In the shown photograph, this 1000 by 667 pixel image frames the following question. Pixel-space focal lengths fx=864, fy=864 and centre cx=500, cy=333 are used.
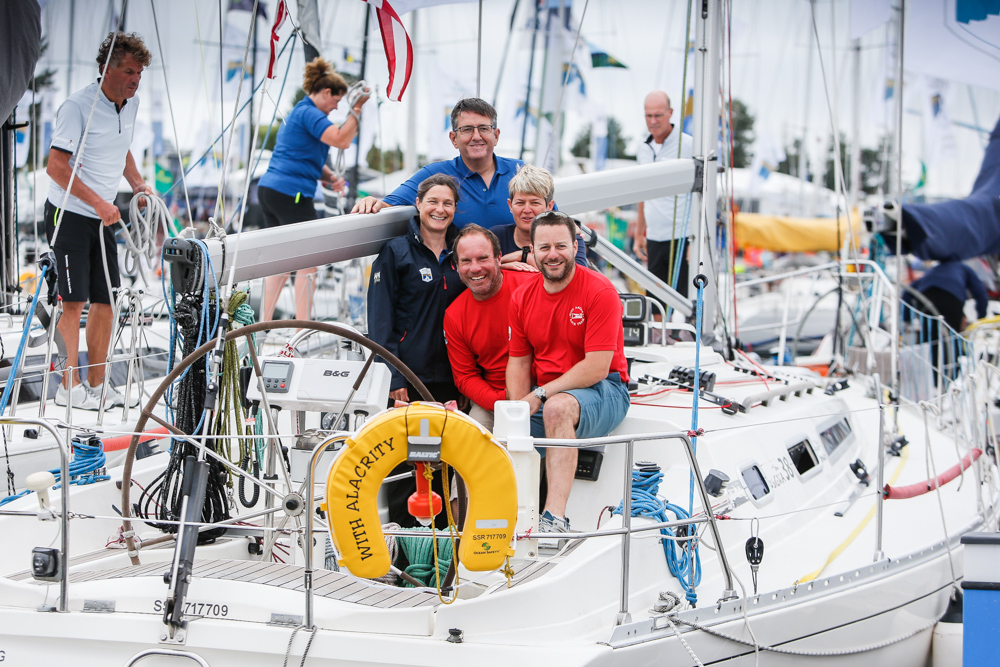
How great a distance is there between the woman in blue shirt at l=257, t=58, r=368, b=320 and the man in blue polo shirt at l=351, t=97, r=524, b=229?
1.63 meters

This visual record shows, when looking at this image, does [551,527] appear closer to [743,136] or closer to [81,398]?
[81,398]

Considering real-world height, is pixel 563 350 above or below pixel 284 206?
below

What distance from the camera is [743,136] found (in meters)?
35.3

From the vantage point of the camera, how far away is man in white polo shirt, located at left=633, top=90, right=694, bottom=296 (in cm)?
609

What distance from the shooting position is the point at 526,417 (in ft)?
8.95

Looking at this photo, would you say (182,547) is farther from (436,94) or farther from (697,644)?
(436,94)

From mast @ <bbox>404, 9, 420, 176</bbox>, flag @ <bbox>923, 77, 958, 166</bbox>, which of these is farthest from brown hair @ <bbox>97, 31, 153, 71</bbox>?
flag @ <bbox>923, 77, 958, 166</bbox>

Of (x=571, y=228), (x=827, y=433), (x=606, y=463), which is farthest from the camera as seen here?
(x=827, y=433)

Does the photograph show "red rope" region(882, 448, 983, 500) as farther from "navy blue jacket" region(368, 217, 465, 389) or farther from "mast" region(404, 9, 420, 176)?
"mast" region(404, 9, 420, 176)

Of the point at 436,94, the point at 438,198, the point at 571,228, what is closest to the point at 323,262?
the point at 438,198

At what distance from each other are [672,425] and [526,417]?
4.34 ft

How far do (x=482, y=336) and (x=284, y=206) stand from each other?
9.19 ft

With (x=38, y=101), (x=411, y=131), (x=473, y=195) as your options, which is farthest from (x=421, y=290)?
(x=411, y=131)

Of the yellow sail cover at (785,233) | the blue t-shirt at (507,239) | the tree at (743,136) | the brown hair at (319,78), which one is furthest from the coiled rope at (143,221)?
the tree at (743,136)
